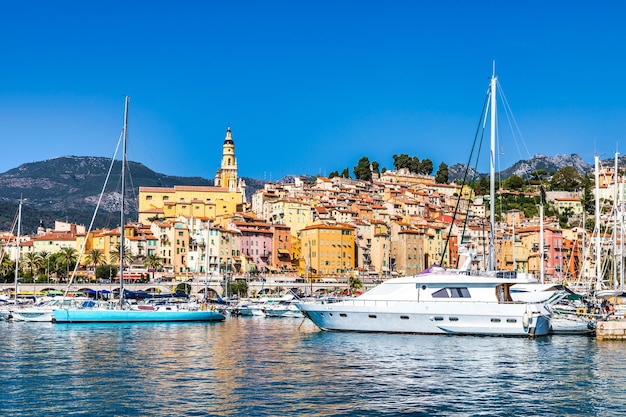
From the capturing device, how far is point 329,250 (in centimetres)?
11381

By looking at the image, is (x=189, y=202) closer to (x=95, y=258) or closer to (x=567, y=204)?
(x=95, y=258)

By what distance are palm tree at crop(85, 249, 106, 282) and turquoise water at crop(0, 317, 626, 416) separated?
62518mm

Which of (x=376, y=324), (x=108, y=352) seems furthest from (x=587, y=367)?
(x=108, y=352)

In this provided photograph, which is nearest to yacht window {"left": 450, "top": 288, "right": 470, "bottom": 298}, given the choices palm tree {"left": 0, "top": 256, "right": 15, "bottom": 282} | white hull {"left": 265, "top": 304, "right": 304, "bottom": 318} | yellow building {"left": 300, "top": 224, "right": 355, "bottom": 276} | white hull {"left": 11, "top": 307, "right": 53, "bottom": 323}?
white hull {"left": 265, "top": 304, "right": 304, "bottom": 318}

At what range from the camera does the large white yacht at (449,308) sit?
3969 cm

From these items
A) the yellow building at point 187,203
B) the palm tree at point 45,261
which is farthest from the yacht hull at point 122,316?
the yellow building at point 187,203

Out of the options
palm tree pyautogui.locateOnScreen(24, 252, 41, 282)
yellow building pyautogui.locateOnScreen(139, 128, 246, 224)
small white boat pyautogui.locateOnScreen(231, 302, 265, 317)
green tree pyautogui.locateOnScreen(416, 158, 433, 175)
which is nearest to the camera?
small white boat pyautogui.locateOnScreen(231, 302, 265, 317)

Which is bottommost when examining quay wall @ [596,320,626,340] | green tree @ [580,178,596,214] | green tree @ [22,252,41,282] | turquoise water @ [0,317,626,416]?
turquoise water @ [0,317,626,416]

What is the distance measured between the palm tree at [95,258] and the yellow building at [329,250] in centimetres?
2752

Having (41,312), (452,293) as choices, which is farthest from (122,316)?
(452,293)

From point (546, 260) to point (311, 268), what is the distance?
34304mm

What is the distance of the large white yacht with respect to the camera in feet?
130

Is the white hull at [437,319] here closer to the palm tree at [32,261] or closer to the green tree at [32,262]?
the palm tree at [32,261]

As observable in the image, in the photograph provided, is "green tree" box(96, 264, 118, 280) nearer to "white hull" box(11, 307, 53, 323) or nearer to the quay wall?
"white hull" box(11, 307, 53, 323)
